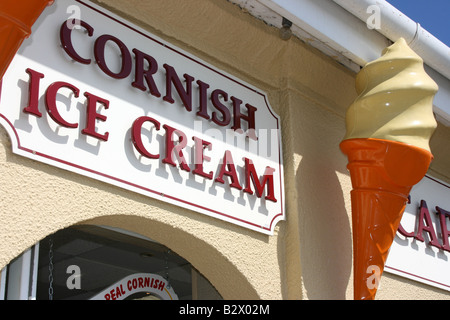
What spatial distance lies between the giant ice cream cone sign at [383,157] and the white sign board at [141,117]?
48cm

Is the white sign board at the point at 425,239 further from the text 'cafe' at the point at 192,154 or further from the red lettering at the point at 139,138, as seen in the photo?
the red lettering at the point at 139,138

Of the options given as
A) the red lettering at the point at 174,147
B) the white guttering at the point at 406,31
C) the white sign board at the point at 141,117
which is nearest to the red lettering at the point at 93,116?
the white sign board at the point at 141,117

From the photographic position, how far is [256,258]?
157 inches

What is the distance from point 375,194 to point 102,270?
2821 millimetres

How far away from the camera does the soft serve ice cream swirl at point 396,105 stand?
13.7 feet

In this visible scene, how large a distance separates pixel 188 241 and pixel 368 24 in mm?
1860

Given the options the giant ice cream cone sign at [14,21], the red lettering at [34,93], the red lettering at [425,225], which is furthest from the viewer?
the red lettering at [425,225]

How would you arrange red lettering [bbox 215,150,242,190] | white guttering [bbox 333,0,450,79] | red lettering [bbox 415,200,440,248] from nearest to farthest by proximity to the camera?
red lettering [bbox 215,150,242,190] < white guttering [bbox 333,0,450,79] < red lettering [bbox 415,200,440,248]

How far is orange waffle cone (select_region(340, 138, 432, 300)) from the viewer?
13.6 feet

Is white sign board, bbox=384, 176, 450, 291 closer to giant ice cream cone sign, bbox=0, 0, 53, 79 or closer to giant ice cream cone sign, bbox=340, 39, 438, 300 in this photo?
giant ice cream cone sign, bbox=340, 39, 438, 300

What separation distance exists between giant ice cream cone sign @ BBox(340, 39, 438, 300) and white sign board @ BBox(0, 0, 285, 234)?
1.59 ft

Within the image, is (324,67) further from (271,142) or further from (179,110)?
(179,110)

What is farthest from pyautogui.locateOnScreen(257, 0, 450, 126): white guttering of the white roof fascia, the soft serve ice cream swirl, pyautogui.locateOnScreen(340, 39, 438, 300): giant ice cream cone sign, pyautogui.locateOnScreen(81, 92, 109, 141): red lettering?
pyautogui.locateOnScreen(81, 92, 109, 141): red lettering
